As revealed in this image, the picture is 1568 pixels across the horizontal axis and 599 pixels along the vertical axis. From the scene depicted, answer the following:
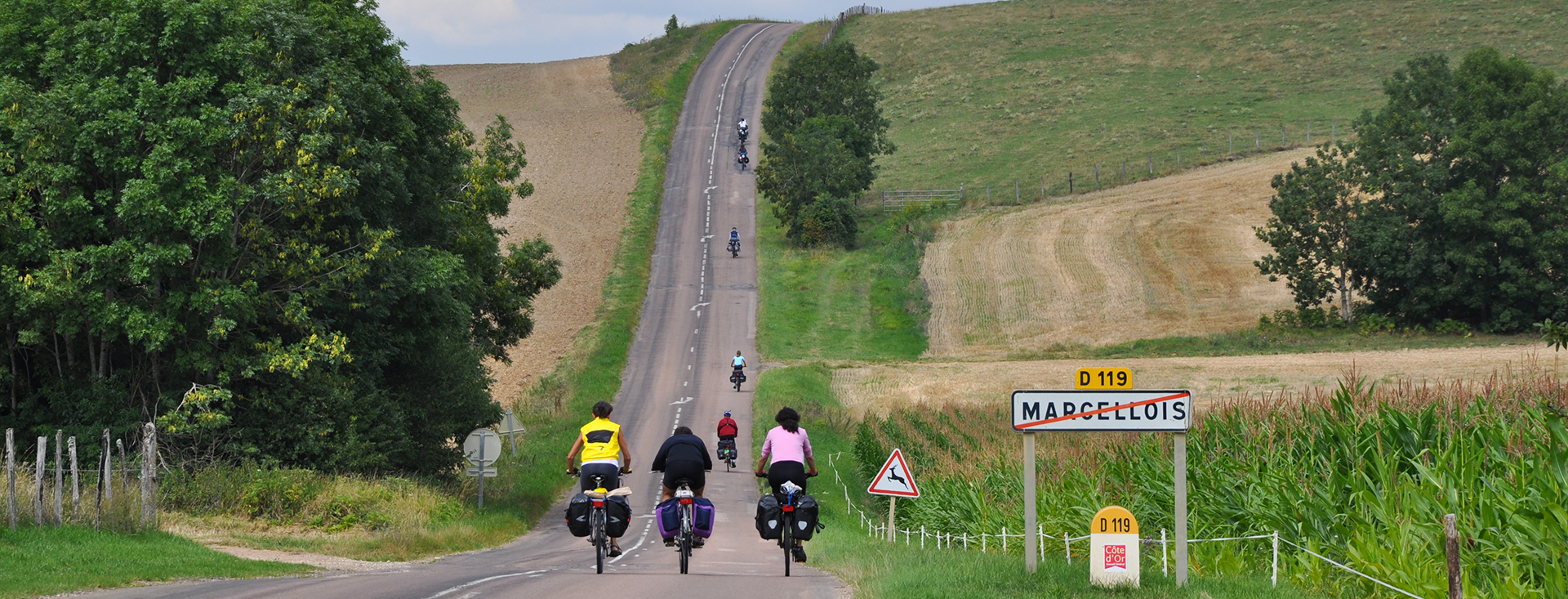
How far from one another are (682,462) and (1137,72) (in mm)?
97986

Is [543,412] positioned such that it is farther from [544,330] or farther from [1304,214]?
[1304,214]

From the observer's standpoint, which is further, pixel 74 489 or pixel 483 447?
pixel 483 447

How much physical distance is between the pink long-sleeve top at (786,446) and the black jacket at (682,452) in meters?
0.67

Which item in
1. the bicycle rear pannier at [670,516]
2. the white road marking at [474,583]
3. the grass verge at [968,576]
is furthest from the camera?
the bicycle rear pannier at [670,516]

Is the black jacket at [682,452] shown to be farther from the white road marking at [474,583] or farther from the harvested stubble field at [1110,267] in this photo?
the harvested stubble field at [1110,267]

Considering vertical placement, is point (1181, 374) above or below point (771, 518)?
below

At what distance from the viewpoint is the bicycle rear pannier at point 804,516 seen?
43.4 ft

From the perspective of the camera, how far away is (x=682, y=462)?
43.0 feet

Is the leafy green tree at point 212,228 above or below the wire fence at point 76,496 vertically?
above

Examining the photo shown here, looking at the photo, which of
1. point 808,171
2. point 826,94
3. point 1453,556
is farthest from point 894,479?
point 826,94

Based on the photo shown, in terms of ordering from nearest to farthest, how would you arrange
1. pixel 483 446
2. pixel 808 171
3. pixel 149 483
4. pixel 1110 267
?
pixel 149 483 < pixel 483 446 < pixel 1110 267 < pixel 808 171

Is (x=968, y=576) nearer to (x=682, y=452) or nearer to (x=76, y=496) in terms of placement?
(x=682, y=452)

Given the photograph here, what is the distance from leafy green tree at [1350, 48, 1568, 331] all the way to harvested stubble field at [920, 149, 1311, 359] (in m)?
6.10

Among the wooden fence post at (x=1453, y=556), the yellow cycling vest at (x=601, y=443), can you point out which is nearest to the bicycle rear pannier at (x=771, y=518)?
the yellow cycling vest at (x=601, y=443)
